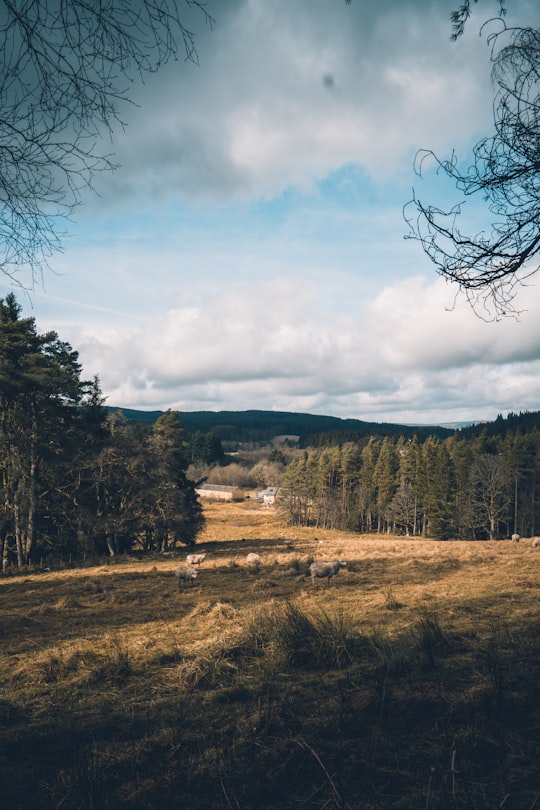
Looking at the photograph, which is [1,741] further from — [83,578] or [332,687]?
[83,578]

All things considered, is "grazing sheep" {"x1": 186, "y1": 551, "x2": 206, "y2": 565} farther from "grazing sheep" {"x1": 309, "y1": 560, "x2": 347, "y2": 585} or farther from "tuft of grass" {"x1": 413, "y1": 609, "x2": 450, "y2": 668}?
"tuft of grass" {"x1": 413, "y1": 609, "x2": 450, "y2": 668}

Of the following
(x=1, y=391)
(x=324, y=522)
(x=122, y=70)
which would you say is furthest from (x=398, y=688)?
(x=324, y=522)

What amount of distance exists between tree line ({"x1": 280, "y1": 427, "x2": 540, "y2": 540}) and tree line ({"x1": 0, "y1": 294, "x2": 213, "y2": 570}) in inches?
1259

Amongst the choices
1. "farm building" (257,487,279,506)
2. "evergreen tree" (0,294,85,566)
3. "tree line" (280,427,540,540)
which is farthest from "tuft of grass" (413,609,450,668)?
"farm building" (257,487,279,506)

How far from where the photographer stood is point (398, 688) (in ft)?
13.4

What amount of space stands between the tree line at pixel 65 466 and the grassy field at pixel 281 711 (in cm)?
1540

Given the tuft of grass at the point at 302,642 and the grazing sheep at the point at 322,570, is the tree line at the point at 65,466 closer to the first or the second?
the grazing sheep at the point at 322,570

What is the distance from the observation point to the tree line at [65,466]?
72.2 feet

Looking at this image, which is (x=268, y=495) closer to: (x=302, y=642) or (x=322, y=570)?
(x=322, y=570)

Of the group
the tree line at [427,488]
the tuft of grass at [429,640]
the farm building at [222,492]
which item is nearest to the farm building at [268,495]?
the farm building at [222,492]

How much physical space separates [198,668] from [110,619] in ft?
18.5

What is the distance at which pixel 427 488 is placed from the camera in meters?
53.5

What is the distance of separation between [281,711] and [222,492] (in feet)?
379

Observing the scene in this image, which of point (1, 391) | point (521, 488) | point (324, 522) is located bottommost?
point (324, 522)
